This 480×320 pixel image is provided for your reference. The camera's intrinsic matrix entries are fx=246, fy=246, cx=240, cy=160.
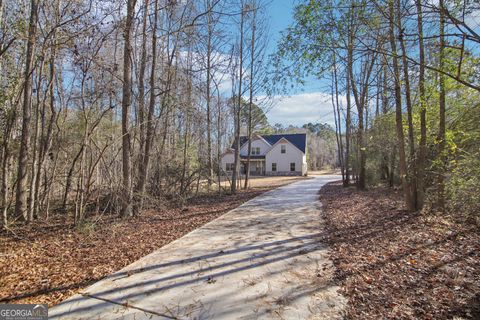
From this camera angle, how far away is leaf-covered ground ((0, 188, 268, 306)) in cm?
323

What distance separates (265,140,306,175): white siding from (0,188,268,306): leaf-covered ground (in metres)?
26.4

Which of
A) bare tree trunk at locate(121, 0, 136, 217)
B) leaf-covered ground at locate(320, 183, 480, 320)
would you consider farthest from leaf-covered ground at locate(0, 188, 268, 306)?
leaf-covered ground at locate(320, 183, 480, 320)

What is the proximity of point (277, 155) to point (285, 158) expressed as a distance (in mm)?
1203

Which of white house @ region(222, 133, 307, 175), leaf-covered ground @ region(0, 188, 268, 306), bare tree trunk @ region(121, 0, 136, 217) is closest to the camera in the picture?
leaf-covered ground @ region(0, 188, 268, 306)

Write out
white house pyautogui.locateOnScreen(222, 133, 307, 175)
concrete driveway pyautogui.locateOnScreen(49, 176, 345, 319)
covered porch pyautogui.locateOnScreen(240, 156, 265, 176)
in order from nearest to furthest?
concrete driveway pyautogui.locateOnScreen(49, 176, 345, 319), white house pyautogui.locateOnScreen(222, 133, 307, 175), covered porch pyautogui.locateOnScreen(240, 156, 265, 176)

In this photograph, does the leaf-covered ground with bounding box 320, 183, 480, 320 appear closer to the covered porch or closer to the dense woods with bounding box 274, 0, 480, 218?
the dense woods with bounding box 274, 0, 480, 218

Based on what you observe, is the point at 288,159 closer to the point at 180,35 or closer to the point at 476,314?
the point at 180,35

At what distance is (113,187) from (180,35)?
18.4 ft

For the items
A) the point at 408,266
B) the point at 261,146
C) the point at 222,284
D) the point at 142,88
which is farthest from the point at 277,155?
the point at 222,284

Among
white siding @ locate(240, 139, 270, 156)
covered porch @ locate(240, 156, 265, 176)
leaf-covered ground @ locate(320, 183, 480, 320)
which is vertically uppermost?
→ white siding @ locate(240, 139, 270, 156)

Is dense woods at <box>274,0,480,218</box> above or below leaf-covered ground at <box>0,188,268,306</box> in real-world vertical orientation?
above

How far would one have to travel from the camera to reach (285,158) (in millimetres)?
33094

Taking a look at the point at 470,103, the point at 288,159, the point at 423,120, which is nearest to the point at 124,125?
the point at 423,120

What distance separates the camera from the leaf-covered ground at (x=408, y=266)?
274cm
